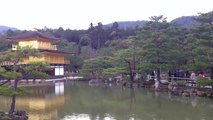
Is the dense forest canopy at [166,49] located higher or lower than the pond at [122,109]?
higher

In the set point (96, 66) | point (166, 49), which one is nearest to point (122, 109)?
point (166, 49)

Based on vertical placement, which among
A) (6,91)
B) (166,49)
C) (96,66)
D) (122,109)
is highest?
(166,49)

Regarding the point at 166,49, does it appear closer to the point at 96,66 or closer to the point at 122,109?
the point at 96,66

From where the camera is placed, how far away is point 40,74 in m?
15.5

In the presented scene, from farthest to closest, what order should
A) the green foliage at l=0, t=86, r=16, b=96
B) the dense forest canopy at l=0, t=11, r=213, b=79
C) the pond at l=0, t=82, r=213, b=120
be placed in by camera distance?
the dense forest canopy at l=0, t=11, r=213, b=79
the pond at l=0, t=82, r=213, b=120
the green foliage at l=0, t=86, r=16, b=96

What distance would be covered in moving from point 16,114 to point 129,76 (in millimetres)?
19475

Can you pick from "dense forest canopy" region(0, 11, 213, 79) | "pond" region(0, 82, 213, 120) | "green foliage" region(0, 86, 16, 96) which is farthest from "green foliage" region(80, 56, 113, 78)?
"green foliage" region(0, 86, 16, 96)

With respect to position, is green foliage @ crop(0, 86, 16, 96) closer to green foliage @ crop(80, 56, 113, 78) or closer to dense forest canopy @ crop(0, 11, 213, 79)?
dense forest canopy @ crop(0, 11, 213, 79)

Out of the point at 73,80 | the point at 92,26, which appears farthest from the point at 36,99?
the point at 92,26

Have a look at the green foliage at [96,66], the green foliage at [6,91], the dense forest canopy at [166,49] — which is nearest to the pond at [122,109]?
A: the green foliage at [6,91]

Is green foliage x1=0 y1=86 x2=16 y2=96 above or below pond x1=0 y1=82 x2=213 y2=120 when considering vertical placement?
above

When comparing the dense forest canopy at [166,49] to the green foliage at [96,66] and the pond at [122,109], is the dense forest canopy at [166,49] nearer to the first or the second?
the green foliage at [96,66]

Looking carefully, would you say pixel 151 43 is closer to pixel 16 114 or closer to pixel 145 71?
pixel 145 71

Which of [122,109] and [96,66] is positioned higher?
[96,66]
